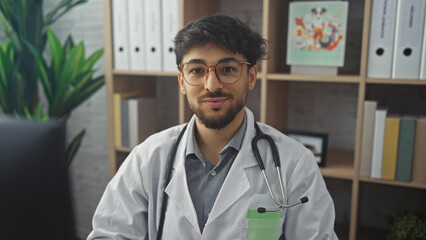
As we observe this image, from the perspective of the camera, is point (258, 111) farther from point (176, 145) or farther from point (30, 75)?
point (30, 75)

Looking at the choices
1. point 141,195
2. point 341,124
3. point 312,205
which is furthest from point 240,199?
point 341,124

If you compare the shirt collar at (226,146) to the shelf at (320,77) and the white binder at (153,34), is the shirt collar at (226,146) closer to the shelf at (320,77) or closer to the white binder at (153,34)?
the shelf at (320,77)

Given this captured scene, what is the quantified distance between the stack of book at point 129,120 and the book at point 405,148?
4.11 feet

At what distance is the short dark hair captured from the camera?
3.93 ft

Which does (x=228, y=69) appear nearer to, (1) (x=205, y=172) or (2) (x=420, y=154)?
(1) (x=205, y=172)

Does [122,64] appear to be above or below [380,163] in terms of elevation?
above

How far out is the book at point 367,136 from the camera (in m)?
1.58

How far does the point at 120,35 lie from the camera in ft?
6.42

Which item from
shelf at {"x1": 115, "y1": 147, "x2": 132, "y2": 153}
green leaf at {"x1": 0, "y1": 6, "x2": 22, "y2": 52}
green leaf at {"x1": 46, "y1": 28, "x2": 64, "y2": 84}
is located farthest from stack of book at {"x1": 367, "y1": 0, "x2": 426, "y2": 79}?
green leaf at {"x1": 0, "y1": 6, "x2": 22, "y2": 52}

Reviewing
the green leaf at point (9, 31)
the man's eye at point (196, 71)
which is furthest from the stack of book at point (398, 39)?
the green leaf at point (9, 31)

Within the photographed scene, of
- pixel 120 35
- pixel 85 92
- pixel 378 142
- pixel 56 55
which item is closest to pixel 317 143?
pixel 378 142

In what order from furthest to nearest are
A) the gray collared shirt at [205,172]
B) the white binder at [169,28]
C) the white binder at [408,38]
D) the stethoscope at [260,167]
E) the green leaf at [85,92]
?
the green leaf at [85,92] → the white binder at [169,28] → the white binder at [408,38] → the gray collared shirt at [205,172] → the stethoscope at [260,167]

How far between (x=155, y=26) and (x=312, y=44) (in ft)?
2.47

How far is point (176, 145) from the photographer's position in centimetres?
133
